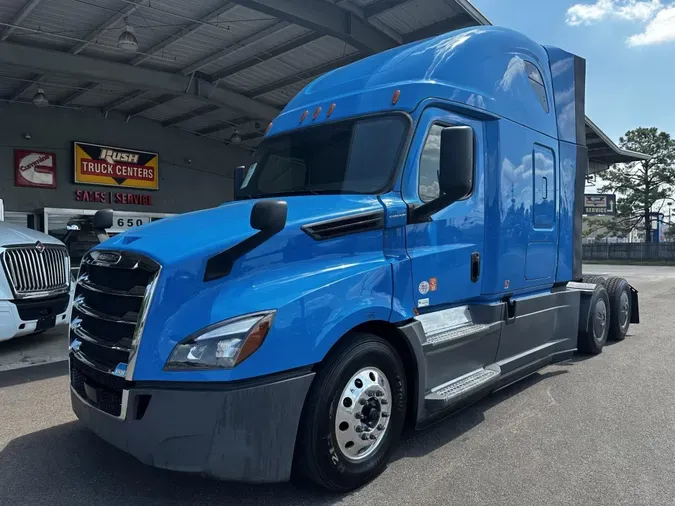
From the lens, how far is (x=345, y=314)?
3.30m

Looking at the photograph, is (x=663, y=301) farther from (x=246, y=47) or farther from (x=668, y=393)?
(x=246, y=47)

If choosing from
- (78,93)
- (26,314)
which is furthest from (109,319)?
(78,93)

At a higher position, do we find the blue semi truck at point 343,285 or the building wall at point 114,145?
the building wall at point 114,145

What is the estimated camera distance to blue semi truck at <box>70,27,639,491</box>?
2967mm

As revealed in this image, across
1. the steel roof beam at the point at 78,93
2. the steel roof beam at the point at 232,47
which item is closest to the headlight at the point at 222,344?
the steel roof beam at the point at 232,47

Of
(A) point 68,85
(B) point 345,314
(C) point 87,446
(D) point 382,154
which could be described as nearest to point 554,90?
(D) point 382,154

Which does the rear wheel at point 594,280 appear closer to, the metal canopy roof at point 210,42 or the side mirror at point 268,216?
the metal canopy roof at point 210,42

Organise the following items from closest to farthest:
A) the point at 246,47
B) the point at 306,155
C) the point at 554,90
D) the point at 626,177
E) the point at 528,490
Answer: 1. the point at 528,490
2. the point at 306,155
3. the point at 554,90
4. the point at 246,47
5. the point at 626,177

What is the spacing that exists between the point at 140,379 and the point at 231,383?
0.53 meters

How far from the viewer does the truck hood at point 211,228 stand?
3.12 m

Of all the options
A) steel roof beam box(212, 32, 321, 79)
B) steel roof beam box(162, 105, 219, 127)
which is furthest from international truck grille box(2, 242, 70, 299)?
steel roof beam box(162, 105, 219, 127)

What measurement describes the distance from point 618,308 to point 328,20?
7.24m

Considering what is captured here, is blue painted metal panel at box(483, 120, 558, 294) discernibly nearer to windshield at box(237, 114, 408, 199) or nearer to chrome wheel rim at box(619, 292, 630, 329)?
windshield at box(237, 114, 408, 199)

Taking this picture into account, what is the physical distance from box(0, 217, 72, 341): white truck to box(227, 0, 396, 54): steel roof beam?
→ 5197 mm
